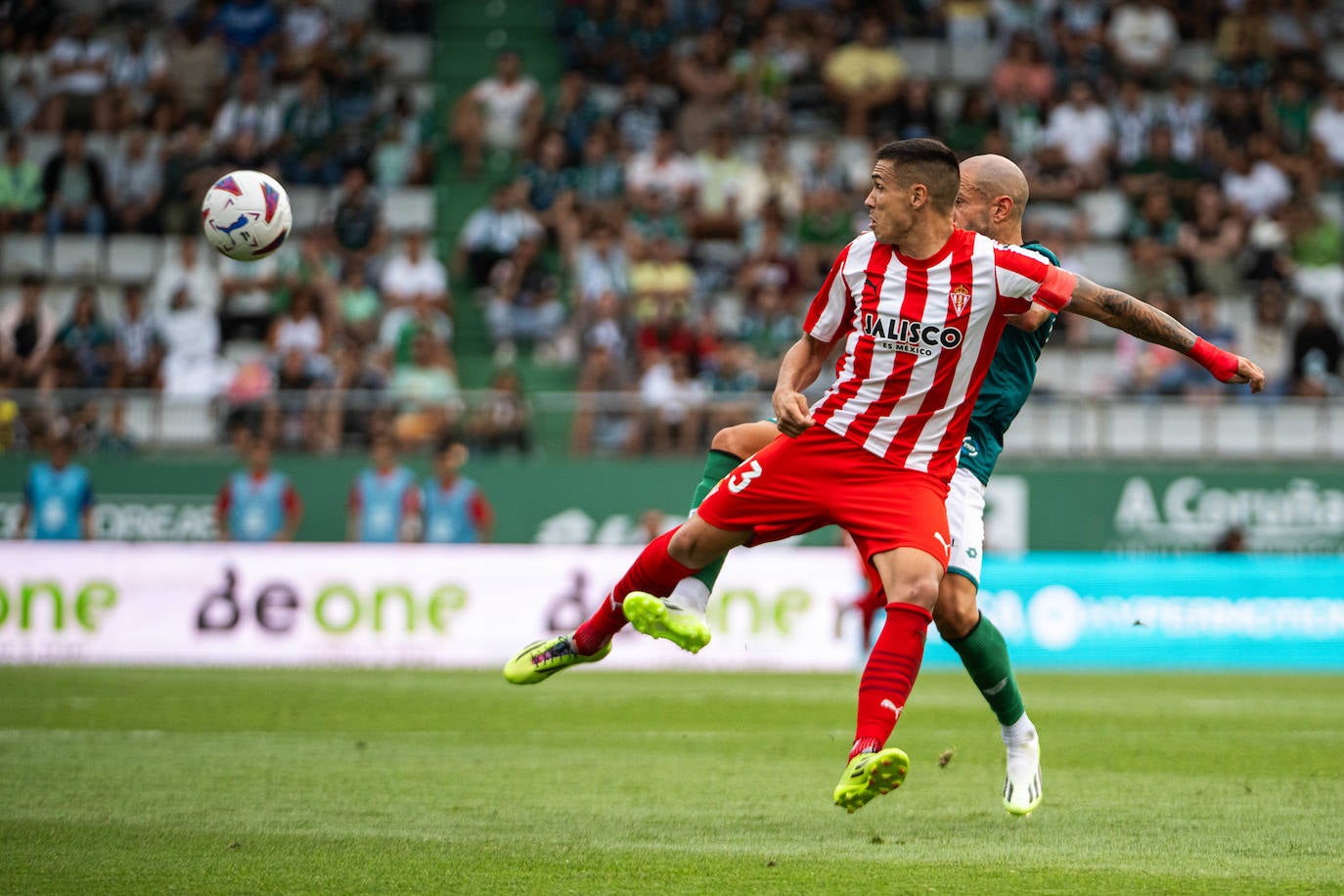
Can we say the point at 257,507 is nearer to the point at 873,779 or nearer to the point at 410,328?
the point at 410,328

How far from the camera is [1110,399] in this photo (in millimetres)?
18906

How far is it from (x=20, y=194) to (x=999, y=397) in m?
17.7

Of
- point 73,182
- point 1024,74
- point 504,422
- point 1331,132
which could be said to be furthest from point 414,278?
point 1331,132

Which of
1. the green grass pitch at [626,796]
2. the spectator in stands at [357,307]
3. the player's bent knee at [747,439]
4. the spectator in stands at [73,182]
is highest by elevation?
the spectator in stands at [73,182]

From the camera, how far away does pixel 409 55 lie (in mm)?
24203

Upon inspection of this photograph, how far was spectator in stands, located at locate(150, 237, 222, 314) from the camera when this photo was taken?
20.4m

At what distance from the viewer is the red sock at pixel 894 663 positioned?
6461mm

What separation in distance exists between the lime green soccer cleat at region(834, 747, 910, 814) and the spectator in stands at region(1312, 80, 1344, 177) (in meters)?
18.7

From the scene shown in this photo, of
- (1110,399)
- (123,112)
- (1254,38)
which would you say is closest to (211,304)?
(123,112)

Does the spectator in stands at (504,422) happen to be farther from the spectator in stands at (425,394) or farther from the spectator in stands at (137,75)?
the spectator in stands at (137,75)

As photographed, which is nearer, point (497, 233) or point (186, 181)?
point (497, 233)

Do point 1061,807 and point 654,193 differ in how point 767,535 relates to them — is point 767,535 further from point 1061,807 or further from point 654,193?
point 654,193

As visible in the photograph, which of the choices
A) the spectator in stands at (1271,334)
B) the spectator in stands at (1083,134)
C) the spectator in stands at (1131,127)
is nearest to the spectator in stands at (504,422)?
the spectator in stands at (1083,134)

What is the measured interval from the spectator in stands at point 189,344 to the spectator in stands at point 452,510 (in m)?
3.20
